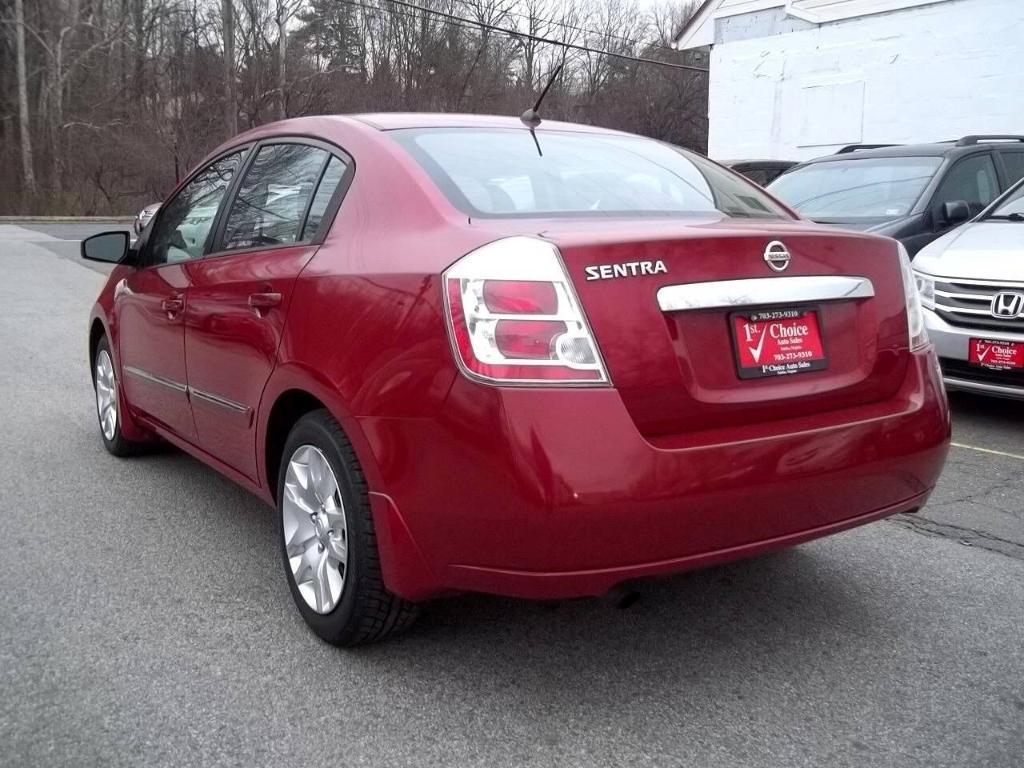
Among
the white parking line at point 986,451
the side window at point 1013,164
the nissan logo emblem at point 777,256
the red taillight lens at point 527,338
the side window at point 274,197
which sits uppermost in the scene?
the side window at point 1013,164

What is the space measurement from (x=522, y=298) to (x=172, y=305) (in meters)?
2.23

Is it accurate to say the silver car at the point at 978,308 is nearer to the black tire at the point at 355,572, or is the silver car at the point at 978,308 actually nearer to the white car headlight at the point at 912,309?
the white car headlight at the point at 912,309

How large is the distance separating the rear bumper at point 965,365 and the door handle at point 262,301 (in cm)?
413

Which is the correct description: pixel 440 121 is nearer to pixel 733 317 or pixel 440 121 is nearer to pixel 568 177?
pixel 568 177

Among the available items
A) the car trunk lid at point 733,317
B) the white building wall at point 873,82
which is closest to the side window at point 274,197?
the car trunk lid at point 733,317

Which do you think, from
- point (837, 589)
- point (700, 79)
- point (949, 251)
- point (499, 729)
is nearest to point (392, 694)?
point (499, 729)

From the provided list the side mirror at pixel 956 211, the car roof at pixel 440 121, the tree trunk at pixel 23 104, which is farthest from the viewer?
the tree trunk at pixel 23 104

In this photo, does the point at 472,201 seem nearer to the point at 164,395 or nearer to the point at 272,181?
the point at 272,181

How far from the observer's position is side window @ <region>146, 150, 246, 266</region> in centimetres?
423

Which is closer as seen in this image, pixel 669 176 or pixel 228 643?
pixel 228 643

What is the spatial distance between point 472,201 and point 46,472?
3.21 m

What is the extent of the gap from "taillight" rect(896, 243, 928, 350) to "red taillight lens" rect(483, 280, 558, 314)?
1248 millimetres

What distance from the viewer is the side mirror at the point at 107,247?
5.02m

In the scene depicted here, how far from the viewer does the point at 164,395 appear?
444 cm
